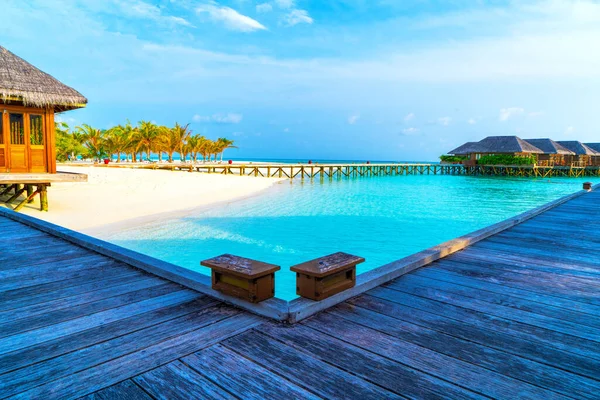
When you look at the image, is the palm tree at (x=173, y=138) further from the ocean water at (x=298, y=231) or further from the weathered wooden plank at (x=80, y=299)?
the weathered wooden plank at (x=80, y=299)

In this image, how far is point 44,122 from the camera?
35.9 feet

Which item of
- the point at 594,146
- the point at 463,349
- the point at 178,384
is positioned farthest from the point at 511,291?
the point at 594,146

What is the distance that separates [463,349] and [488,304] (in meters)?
0.82

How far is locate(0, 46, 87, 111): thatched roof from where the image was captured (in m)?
9.90

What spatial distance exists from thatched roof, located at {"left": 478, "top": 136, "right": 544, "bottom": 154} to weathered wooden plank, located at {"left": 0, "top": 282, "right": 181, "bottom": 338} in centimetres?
5150

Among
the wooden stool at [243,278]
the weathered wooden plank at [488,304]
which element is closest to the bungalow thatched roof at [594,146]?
the weathered wooden plank at [488,304]

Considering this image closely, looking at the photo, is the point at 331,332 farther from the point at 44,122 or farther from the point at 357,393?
the point at 44,122

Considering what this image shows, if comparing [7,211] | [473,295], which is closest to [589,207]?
[473,295]

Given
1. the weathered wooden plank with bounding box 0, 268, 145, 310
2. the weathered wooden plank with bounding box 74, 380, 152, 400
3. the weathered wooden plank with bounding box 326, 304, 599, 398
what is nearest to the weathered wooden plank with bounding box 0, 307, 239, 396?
the weathered wooden plank with bounding box 74, 380, 152, 400

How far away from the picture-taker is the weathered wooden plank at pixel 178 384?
1.66 meters

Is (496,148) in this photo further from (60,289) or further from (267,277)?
(60,289)

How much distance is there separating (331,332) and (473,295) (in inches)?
51.7

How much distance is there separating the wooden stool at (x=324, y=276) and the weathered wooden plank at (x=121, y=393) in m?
1.10

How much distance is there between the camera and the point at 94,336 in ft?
7.13
